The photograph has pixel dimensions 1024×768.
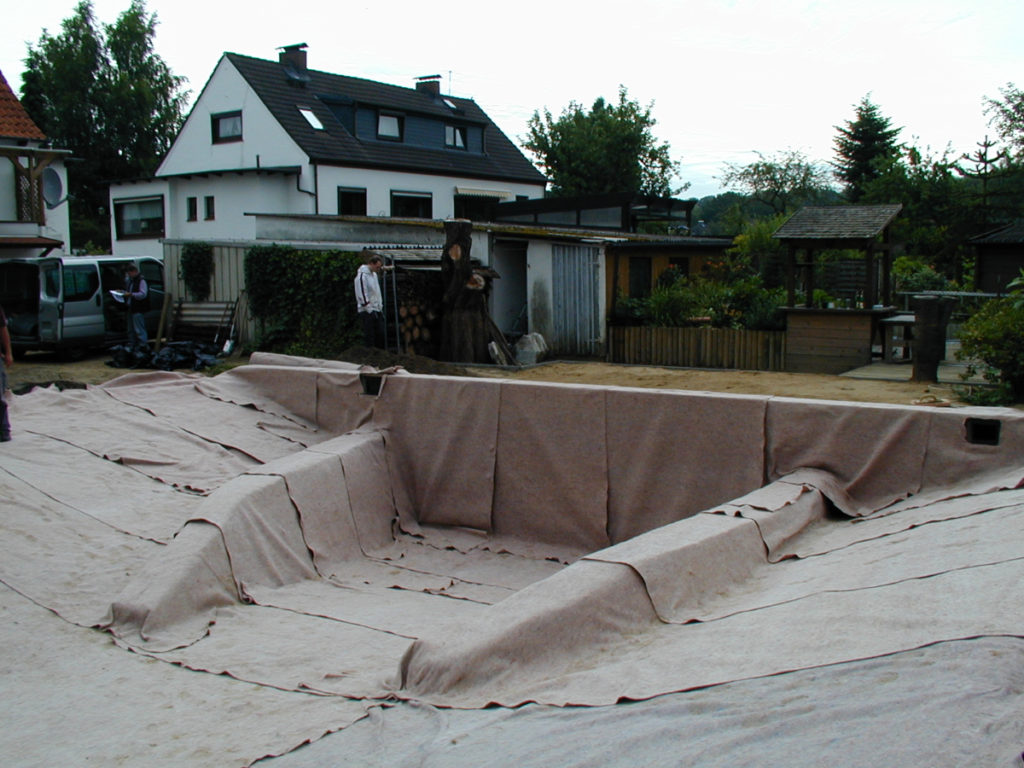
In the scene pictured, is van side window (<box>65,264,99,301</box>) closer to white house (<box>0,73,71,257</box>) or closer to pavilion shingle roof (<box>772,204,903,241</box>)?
white house (<box>0,73,71,257</box>)

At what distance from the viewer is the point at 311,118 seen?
95.2ft

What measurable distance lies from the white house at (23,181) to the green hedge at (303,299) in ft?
25.3

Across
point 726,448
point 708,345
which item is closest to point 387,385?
point 726,448

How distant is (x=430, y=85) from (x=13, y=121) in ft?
54.7

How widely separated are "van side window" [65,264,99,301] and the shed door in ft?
28.7

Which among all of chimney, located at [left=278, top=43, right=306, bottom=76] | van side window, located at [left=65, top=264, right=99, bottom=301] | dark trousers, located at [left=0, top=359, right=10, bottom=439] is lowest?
dark trousers, located at [left=0, top=359, right=10, bottom=439]

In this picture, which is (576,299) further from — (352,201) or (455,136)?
(455,136)

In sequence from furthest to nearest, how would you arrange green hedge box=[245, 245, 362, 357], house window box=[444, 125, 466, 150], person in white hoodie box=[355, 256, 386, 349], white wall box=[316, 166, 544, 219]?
1. house window box=[444, 125, 466, 150]
2. white wall box=[316, 166, 544, 219]
3. green hedge box=[245, 245, 362, 357]
4. person in white hoodie box=[355, 256, 386, 349]

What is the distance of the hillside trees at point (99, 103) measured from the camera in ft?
155

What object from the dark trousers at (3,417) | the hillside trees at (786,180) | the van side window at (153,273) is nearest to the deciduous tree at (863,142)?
the hillside trees at (786,180)

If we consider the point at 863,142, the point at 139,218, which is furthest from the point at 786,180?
the point at 139,218

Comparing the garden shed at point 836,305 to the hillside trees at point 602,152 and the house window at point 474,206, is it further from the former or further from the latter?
the hillside trees at point 602,152

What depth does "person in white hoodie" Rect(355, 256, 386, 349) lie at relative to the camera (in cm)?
1431

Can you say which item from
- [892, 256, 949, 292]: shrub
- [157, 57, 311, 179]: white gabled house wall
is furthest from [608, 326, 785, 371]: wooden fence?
[157, 57, 311, 179]: white gabled house wall
